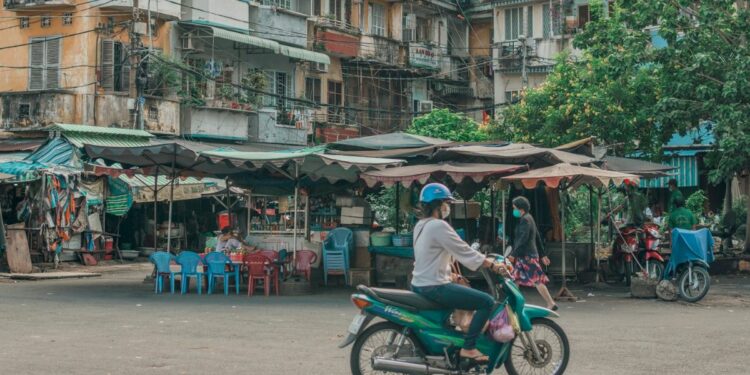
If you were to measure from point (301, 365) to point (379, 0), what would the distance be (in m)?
34.2

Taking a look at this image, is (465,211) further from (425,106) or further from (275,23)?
(425,106)

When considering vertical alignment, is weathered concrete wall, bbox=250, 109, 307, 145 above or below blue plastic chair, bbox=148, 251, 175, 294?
above

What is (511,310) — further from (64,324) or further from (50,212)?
(50,212)

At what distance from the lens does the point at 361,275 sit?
19.1 m

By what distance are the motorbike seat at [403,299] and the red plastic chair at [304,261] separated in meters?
10.0

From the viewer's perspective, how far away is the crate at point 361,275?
19078 millimetres

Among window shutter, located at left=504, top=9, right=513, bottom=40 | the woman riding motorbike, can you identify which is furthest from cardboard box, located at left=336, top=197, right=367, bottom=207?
window shutter, located at left=504, top=9, right=513, bottom=40

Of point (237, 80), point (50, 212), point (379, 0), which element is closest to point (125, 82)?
point (237, 80)

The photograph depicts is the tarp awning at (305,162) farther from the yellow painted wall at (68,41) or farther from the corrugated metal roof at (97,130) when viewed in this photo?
the yellow painted wall at (68,41)

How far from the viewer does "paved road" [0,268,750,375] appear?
9.85m

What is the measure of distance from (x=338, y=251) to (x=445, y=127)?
1375 centimetres

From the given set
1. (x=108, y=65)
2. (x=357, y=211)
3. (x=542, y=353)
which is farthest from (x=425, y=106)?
(x=542, y=353)

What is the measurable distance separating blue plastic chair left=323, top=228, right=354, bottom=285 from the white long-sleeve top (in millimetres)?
10593

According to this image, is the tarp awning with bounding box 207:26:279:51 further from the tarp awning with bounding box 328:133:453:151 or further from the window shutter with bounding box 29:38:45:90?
the tarp awning with bounding box 328:133:453:151
